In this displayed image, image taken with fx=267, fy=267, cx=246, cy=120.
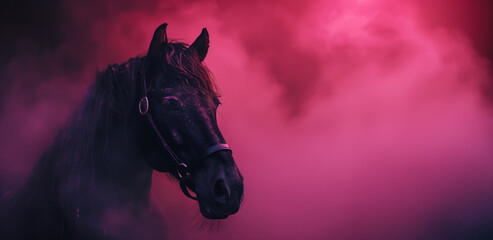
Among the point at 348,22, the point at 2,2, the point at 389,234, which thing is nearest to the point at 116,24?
the point at 2,2

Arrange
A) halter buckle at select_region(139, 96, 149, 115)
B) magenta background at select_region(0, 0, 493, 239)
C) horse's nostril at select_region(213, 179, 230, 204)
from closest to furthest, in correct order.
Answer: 1. horse's nostril at select_region(213, 179, 230, 204)
2. halter buckle at select_region(139, 96, 149, 115)
3. magenta background at select_region(0, 0, 493, 239)

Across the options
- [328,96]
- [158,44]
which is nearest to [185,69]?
[158,44]

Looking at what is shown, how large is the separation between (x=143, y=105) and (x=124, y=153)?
0.71 feet

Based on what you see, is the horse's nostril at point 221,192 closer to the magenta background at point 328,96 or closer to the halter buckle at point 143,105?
the halter buckle at point 143,105

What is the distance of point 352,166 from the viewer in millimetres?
2600

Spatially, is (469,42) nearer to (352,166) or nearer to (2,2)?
(352,166)

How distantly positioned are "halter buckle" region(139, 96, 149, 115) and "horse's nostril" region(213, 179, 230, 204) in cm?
39

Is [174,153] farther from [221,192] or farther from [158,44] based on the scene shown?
[158,44]

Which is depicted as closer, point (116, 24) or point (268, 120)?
point (116, 24)

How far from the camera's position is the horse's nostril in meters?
0.91

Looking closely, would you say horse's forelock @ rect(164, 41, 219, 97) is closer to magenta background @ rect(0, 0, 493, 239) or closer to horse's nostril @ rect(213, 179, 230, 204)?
horse's nostril @ rect(213, 179, 230, 204)

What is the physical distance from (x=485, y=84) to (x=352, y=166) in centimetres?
182

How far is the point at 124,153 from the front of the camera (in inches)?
42.3

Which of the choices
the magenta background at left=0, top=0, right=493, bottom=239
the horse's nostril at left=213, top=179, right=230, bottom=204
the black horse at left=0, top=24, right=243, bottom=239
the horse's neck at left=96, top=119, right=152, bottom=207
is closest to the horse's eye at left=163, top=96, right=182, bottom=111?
the black horse at left=0, top=24, right=243, bottom=239
